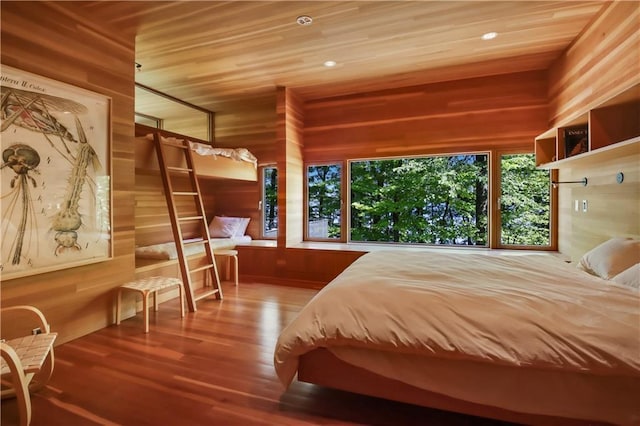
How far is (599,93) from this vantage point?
8.54 ft

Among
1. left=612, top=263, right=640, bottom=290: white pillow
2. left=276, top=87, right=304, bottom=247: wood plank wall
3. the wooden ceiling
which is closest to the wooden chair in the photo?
the wooden ceiling

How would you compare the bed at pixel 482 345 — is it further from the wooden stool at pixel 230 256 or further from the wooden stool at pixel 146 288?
the wooden stool at pixel 230 256

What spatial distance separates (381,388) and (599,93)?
290cm

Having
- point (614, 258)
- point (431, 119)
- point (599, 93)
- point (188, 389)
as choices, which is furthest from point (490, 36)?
point (188, 389)

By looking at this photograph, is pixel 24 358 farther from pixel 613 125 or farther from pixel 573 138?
pixel 573 138

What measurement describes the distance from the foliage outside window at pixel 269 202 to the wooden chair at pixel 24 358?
324 centimetres

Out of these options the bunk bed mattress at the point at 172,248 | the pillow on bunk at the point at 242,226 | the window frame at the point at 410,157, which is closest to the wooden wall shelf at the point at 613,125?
the window frame at the point at 410,157

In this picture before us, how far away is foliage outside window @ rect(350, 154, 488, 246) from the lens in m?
4.24

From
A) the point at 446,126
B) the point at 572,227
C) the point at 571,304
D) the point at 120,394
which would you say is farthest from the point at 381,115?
the point at 120,394

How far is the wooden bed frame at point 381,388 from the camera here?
1.45 m

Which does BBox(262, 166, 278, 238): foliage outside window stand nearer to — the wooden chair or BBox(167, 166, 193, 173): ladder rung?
BBox(167, 166, 193, 173): ladder rung

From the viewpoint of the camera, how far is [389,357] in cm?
157

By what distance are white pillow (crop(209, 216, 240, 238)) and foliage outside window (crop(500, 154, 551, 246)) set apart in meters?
3.81

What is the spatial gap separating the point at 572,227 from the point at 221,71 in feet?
13.6
